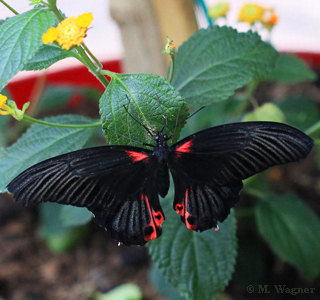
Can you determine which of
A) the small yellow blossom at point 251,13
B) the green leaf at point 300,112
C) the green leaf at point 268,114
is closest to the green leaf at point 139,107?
the green leaf at point 268,114

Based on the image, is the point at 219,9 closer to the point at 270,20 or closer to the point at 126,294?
the point at 270,20

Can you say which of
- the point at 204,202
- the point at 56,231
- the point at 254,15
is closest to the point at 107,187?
the point at 204,202

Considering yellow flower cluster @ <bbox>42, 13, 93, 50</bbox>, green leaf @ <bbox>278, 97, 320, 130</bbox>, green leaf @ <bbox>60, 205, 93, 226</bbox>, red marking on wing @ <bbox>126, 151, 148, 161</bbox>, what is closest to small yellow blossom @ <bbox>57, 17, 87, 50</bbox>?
yellow flower cluster @ <bbox>42, 13, 93, 50</bbox>

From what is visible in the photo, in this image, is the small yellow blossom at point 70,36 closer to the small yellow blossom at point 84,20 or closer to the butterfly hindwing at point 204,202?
the small yellow blossom at point 84,20

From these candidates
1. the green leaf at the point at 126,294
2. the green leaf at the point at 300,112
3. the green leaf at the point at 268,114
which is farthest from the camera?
the green leaf at the point at 300,112

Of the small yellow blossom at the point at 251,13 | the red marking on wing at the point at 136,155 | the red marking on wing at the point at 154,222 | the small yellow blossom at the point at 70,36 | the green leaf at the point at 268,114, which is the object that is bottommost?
the green leaf at the point at 268,114

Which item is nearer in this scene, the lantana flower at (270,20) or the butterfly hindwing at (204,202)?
the butterfly hindwing at (204,202)
